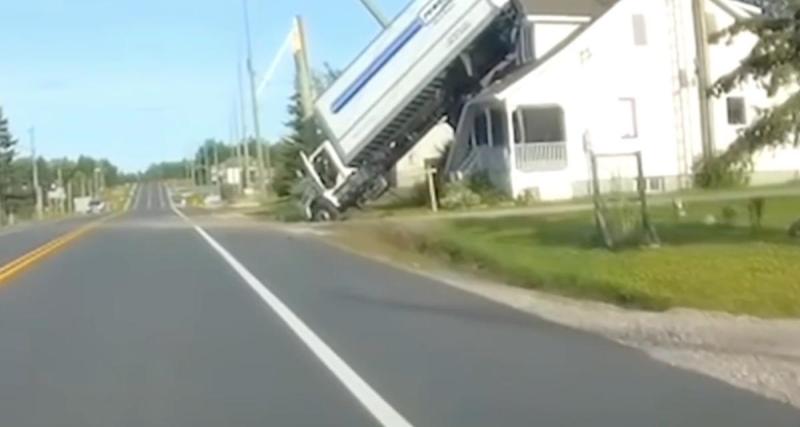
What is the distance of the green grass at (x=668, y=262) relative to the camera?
1892 cm

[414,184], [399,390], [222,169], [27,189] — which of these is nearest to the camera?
[399,390]

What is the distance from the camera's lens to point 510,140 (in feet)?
171

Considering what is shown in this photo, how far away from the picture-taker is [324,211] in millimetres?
53344

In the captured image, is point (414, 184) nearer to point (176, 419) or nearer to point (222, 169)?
point (176, 419)

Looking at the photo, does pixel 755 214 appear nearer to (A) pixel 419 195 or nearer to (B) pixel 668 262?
(B) pixel 668 262

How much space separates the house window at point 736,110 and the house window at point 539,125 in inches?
256

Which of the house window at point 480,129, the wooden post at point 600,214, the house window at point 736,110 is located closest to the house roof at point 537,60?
the house window at point 480,129

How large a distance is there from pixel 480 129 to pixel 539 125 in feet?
7.78

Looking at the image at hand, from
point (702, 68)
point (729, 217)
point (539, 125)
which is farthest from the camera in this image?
point (539, 125)

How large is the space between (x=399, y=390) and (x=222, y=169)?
505ft

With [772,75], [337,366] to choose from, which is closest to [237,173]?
[772,75]

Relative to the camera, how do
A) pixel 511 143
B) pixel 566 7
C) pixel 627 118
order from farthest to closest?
pixel 566 7
pixel 627 118
pixel 511 143

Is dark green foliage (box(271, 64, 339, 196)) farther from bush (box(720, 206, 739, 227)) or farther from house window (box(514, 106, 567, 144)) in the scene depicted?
bush (box(720, 206, 739, 227))

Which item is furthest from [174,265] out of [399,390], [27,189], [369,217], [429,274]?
[27,189]
